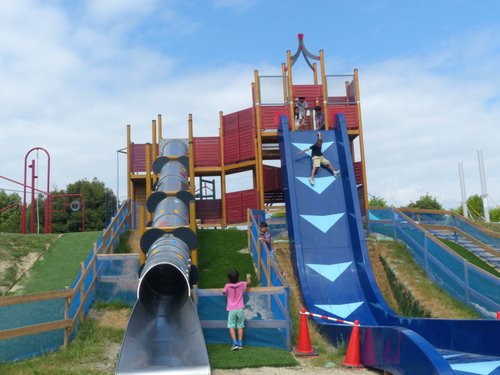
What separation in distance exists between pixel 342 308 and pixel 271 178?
10.5 m

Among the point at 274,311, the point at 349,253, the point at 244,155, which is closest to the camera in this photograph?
the point at 274,311

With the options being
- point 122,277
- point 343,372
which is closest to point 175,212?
point 122,277

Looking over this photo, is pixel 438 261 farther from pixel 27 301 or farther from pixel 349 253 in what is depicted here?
pixel 27 301

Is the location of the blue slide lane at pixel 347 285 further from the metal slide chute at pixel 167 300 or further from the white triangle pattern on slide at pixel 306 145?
the metal slide chute at pixel 167 300

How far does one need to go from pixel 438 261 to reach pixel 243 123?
10771 millimetres

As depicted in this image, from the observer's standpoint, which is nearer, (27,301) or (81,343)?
(27,301)

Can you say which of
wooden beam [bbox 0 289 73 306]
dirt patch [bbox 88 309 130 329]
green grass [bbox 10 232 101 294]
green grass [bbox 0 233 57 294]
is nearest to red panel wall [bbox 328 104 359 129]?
green grass [bbox 10 232 101 294]

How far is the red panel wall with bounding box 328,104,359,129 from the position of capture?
1977 cm

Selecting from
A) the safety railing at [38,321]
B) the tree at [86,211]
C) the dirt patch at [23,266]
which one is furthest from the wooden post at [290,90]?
the tree at [86,211]

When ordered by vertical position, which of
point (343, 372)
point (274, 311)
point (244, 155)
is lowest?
point (343, 372)

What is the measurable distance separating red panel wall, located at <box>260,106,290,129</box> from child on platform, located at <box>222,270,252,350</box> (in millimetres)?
11037

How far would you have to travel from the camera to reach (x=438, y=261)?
12.8 meters

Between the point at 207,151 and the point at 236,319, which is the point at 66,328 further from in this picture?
the point at 207,151

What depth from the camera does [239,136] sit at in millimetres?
21172
